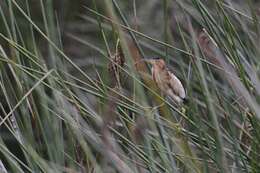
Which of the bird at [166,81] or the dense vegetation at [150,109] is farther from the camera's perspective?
the bird at [166,81]

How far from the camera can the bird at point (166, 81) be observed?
39.8 inches

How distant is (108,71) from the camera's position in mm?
1084

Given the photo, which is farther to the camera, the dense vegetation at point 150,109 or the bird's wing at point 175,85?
the bird's wing at point 175,85

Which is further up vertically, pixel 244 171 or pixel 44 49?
pixel 244 171

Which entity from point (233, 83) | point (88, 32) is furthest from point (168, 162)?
point (88, 32)

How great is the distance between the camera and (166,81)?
1021 mm

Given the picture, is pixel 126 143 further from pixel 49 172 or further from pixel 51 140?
pixel 49 172

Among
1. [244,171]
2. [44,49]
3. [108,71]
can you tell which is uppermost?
[108,71]

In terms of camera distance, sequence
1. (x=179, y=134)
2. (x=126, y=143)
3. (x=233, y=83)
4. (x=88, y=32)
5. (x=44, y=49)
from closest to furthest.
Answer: (x=233, y=83) < (x=179, y=134) < (x=126, y=143) < (x=44, y=49) < (x=88, y=32)

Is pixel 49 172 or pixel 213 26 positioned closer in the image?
pixel 49 172

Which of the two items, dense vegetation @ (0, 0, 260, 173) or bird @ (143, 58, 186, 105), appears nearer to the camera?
dense vegetation @ (0, 0, 260, 173)

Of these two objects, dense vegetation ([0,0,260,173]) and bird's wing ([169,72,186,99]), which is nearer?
dense vegetation ([0,0,260,173])

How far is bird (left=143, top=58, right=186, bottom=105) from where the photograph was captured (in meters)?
1.01

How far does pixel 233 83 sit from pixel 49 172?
0.24 meters
